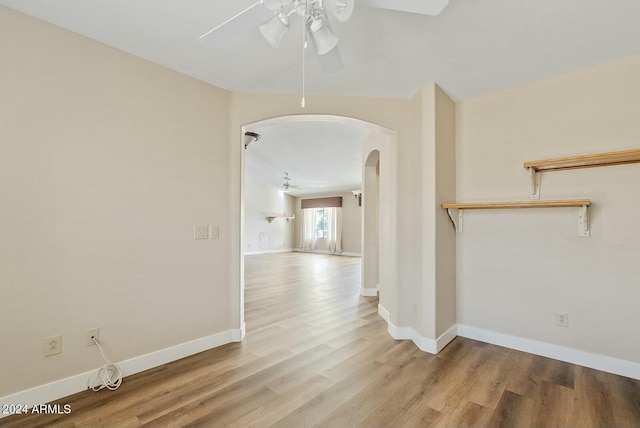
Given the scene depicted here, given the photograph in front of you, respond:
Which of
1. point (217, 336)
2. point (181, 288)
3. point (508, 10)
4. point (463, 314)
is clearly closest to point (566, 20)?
point (508, 10)

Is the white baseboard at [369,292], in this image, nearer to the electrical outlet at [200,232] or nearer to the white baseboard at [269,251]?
the electrical outlet at [200,232]

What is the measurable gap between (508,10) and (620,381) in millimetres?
2660

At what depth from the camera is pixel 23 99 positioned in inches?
70.0

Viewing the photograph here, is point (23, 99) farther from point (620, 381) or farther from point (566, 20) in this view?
point (620, 381)

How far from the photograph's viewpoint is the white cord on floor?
198cm

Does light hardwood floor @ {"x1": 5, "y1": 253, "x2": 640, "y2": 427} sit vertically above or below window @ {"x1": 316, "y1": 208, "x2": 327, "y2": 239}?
below

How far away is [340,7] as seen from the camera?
1268 millimetres

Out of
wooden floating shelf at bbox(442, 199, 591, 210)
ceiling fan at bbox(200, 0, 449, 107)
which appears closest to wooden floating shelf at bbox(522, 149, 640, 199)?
wooden floating shelf at bbox(442, 199, 591, 210)

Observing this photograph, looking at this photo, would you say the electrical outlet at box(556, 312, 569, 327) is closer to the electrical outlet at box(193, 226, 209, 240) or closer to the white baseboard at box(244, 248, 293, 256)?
the electrical outlet at box(193, 226, 209, 240)

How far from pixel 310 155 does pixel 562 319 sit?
5.14 metres

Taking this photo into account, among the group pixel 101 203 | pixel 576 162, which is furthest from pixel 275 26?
pixel 576 162

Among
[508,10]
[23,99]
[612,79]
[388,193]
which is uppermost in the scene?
[508,10]

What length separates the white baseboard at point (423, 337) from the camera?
101 inches

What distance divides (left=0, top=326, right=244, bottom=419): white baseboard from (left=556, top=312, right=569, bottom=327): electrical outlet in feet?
9.27
